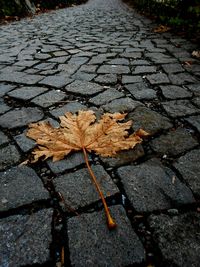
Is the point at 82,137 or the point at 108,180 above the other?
the point at 82,137

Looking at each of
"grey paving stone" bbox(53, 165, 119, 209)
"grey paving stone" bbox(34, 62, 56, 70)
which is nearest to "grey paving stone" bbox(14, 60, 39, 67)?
"grey paving stone" bbox(34, 62, 56, 70)

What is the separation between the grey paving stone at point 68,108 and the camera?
7.04 feet

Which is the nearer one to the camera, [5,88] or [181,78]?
[5,88]

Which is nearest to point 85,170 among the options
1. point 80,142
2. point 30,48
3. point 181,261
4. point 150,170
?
point 80,142

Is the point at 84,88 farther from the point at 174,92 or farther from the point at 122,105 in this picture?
the point at 174,92

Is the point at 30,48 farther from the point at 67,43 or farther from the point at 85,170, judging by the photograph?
the point at 85,170

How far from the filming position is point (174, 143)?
5.75 feet

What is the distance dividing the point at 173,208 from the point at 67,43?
4002 millimetres

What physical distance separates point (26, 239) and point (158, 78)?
85.8 inches

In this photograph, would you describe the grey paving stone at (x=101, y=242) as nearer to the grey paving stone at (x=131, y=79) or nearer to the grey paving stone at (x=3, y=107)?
the grey paving stone at (x=3, y=107)

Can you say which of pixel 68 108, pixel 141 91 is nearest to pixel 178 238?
pixel 68 108

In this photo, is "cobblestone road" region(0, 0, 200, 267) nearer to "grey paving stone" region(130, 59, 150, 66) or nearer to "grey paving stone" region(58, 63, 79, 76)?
"grey paving stone" region(58, 63, 79, 76)

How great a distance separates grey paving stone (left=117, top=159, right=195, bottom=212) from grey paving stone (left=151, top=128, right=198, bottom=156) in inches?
5.4

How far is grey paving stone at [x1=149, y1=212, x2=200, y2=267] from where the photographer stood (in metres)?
1.06
